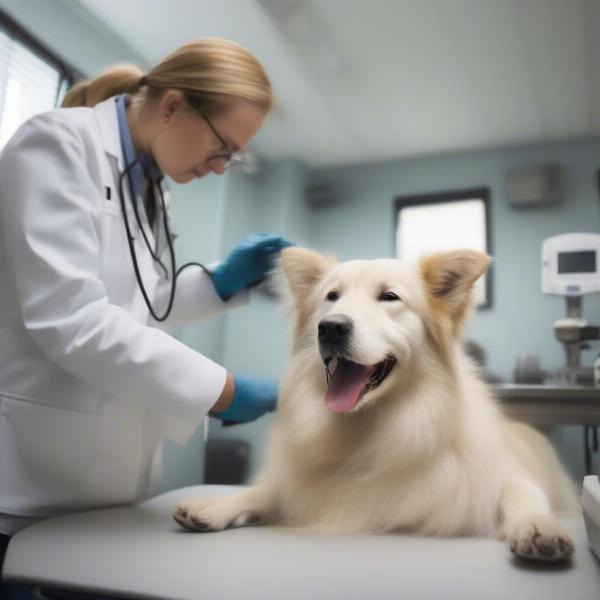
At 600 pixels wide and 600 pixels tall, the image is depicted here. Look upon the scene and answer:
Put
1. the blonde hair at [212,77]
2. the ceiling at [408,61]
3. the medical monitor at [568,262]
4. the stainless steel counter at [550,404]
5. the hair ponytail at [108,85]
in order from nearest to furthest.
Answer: the blonde hair at [212,77], the hair ponytail at [108,85], the ceiling at [408,61], the stainless steel counter at [550,404], the medical monitor at [568,262]

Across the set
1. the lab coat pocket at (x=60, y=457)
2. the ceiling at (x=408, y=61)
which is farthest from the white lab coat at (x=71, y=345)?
the ceiling at (x=408, y=61)

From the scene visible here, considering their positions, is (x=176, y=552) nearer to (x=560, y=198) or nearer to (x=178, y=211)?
(x=178, y=211)

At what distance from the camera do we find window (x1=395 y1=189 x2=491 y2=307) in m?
1.41

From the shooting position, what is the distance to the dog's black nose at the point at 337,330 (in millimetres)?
834

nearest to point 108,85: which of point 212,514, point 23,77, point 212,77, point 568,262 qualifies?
point 23,77

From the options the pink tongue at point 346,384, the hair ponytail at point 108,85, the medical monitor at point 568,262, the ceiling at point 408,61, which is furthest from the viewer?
the medical monitor at point 568,262

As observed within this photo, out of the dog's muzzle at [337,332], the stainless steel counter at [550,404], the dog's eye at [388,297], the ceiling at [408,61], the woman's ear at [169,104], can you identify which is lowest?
the stainless steel counter at [550,404]

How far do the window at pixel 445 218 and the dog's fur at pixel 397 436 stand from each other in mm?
446

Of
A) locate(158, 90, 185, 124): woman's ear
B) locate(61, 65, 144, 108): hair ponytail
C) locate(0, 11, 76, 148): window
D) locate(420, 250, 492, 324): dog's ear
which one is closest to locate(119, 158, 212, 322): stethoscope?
locate(158, 90, 185, 124): woman's ear

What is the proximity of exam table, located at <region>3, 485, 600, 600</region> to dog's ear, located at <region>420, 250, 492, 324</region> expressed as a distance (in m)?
0.41

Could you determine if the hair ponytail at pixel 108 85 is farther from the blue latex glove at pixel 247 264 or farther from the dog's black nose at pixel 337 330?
the dog's black nose at pixel 337 330

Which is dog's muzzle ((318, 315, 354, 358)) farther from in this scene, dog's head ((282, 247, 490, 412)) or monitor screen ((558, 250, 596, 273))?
monitor screen ((558, 250, 596, 273))

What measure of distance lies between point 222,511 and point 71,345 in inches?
14.5

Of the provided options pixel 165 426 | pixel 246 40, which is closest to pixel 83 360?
pixel 165 426
